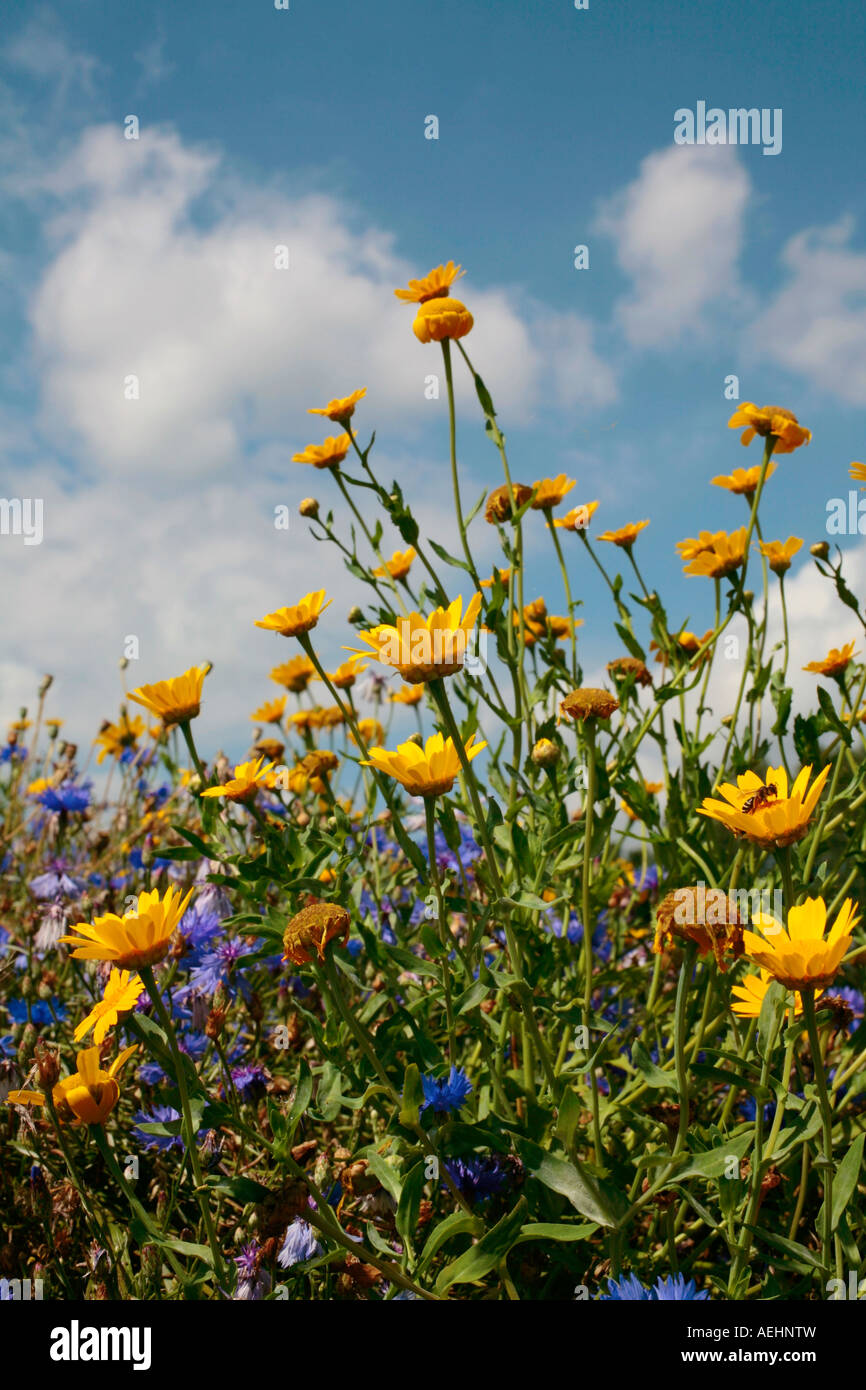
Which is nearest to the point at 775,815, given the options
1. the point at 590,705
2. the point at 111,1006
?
the point at 590,705

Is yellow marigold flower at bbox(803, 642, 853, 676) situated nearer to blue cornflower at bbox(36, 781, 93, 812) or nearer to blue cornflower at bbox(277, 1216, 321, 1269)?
blue cornflower at bbox(277, 1216, 321, 1269)

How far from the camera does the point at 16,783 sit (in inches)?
177

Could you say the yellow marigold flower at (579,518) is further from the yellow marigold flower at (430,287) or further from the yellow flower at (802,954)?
the yellow flower at (802,954)

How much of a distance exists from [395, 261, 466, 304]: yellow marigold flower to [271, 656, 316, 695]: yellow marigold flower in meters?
1.00

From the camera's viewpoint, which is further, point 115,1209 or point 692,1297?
point 115,1209

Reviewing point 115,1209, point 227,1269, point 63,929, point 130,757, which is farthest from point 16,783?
point 227,1269

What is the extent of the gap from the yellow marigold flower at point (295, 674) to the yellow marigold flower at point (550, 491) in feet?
2.58

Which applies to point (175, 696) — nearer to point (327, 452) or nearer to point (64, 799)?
point (327, 452)

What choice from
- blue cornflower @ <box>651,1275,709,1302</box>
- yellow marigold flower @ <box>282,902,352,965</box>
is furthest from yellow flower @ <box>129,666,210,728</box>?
blue cornflower @ <box>651,1275,709,1302</box>

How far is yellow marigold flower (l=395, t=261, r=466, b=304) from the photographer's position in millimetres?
2041

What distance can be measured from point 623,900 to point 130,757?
2.43 m

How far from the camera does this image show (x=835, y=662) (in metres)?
2.09
